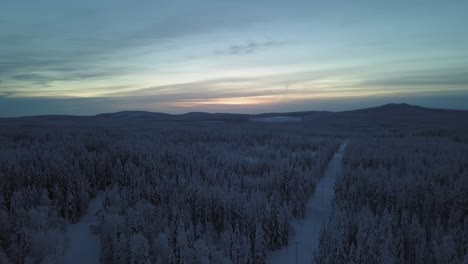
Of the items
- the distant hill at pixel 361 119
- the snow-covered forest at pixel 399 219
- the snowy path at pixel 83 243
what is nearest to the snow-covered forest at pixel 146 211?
the snowy path at pixel 83 243

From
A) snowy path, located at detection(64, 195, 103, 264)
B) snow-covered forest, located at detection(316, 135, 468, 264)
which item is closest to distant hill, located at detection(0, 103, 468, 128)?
snow-covered forest, located at detection(316, 135, 468, 264)

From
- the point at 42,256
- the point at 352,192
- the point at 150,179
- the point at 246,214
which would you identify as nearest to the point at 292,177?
the point at 352,192

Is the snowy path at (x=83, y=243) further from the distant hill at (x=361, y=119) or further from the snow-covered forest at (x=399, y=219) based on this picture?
the distant hill at (x=361, y=119)

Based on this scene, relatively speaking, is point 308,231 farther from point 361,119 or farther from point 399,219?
point 361,119

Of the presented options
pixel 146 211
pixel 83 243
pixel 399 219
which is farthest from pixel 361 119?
pixel 83 243

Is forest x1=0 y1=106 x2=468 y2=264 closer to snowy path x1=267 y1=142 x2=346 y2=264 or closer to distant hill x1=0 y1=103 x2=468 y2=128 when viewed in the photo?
snowy path x1=267 y1=142 x2=346 y2=264
